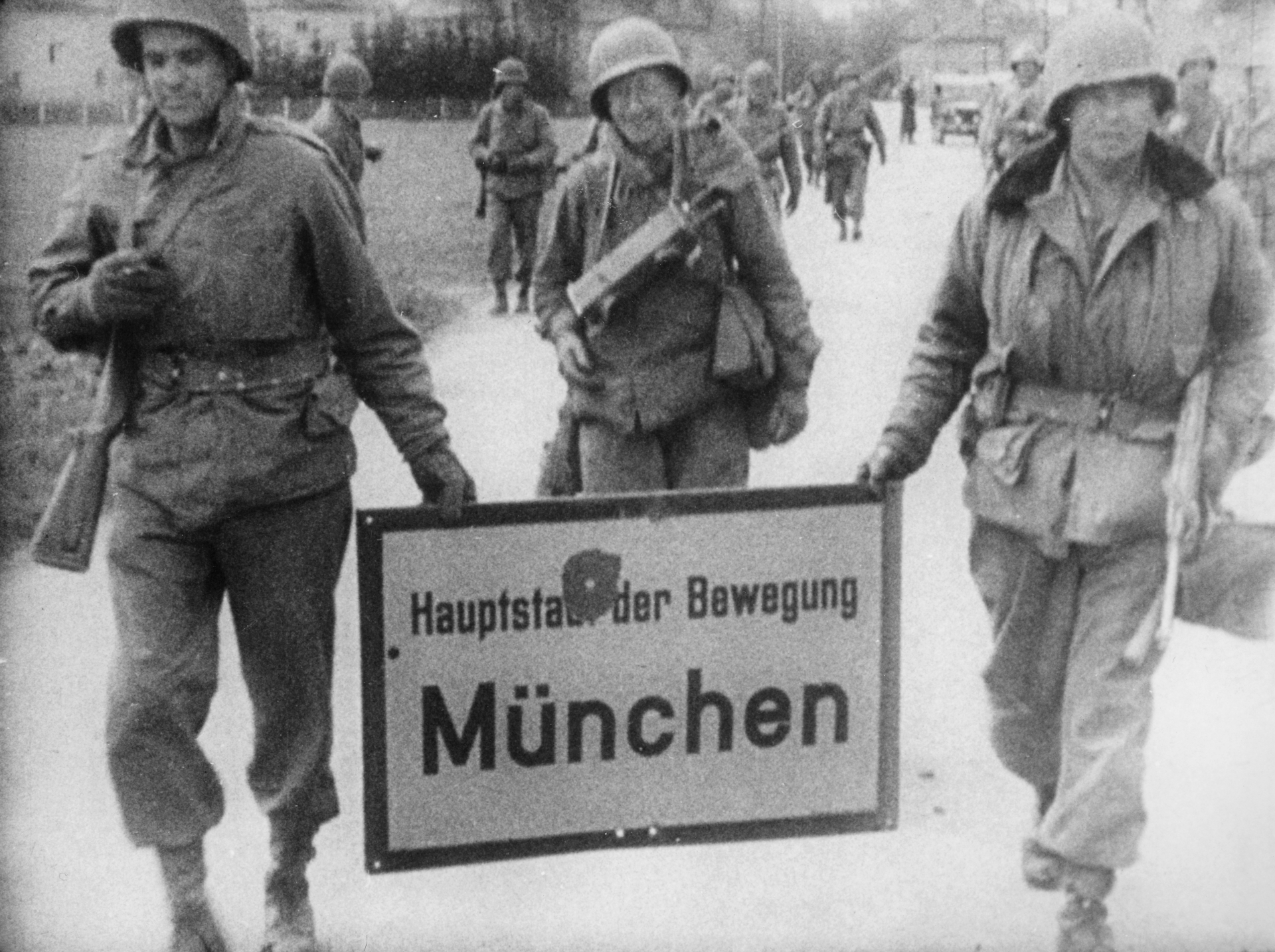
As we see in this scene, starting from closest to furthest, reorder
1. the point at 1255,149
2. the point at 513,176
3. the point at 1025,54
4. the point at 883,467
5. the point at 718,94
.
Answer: the point at 883,467
the point at 1025,54
the point at 718,94
the point at 1255,149
the point at 513,176

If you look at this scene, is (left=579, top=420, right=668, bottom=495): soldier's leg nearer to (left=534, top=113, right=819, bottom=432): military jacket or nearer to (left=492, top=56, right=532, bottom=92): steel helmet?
(left=534, top=113, right=819, bottom=432): military jacket

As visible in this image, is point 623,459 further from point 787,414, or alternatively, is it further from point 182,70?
point 182,70

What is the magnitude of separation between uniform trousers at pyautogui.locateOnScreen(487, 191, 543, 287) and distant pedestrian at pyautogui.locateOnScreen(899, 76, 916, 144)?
8.67ft

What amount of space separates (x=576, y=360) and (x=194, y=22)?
141 cm

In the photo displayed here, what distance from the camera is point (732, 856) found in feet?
16.6

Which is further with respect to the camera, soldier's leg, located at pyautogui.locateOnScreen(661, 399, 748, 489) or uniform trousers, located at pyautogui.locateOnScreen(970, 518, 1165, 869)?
soldier's leg, located at pyautogui.locateOnScreen(661, 399, 748, 489)

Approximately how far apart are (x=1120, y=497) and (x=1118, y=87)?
0.93 m

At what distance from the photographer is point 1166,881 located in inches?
194

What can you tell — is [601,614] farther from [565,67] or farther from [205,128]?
[565,67]

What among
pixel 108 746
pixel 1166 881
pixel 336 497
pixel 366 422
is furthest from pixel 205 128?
pixel 366 422

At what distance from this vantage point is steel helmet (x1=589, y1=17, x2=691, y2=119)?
4934mm

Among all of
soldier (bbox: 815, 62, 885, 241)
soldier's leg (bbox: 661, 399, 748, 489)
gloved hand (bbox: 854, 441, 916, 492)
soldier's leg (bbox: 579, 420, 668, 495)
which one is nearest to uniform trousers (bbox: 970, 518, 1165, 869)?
gloved hand (bbox: 854, 441, 916, 492)

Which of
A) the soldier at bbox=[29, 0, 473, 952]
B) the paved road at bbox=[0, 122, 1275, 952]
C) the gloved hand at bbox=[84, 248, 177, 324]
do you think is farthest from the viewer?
the paved road at bbox=[0, 122, 1275, 952]

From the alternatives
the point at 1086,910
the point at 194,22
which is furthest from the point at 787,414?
the point at 194,22
